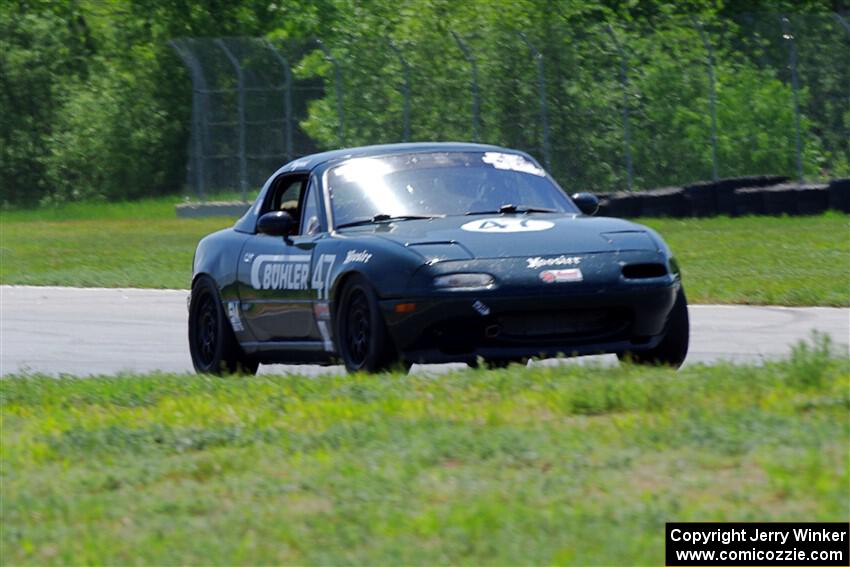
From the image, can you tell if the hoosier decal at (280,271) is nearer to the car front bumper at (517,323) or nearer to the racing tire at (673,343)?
the car front bumper at (517,323)

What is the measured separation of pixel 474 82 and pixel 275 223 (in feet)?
73.4

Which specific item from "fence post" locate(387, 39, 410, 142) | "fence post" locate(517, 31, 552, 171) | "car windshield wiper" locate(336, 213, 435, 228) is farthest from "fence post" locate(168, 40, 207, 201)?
"car windshield wiper" locate(336, 213, 435, 228)

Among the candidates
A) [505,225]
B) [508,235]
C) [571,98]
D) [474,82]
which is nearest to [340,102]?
[474,82]

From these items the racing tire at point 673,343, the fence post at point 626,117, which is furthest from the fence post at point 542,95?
the racing tire at point 673,343

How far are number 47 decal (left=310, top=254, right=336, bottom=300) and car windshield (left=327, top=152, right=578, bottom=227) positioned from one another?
44 cm

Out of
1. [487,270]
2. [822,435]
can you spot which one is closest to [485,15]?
[487,270]

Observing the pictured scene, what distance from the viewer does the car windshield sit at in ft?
35.7

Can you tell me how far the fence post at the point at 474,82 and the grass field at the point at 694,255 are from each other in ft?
17.2

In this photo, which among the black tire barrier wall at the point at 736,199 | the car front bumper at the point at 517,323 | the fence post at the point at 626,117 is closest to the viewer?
the car front bumper at the point at 517,323

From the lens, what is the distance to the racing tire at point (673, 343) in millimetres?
10055

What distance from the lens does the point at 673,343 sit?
10.1 metres

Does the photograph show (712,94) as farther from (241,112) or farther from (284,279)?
(284,279)

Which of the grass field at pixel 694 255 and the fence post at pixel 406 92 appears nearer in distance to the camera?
the grass field at pixel 694 255

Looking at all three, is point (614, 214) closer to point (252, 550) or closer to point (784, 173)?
point (784, 173)
